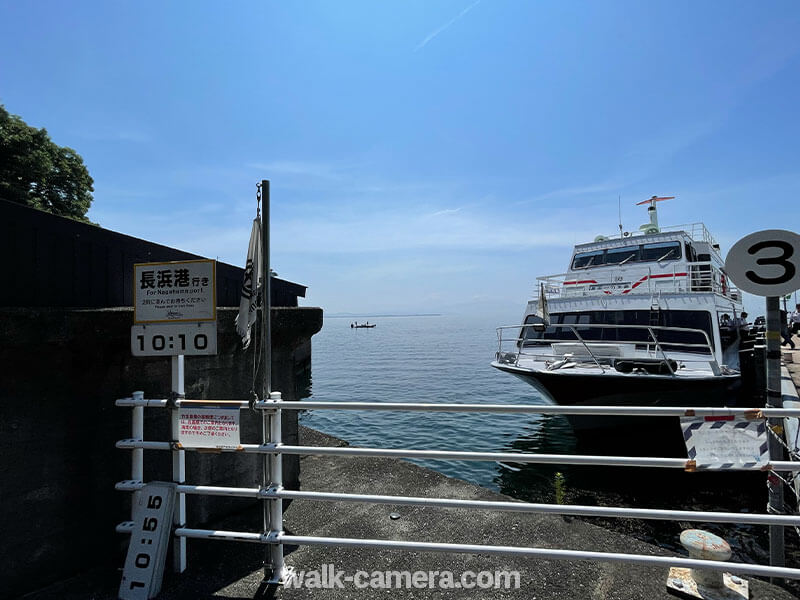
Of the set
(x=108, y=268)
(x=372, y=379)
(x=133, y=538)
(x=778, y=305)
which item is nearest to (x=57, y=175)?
(x=372, y=379)

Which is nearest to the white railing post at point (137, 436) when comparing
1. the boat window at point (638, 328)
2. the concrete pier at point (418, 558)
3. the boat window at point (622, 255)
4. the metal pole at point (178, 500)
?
the metal pole at point (178, 500)

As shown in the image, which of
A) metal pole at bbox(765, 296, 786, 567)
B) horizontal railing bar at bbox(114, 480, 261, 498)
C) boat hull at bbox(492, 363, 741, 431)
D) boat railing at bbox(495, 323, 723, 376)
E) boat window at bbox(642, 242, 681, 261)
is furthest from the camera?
boat window at bbox(642, 242, 681, 261)

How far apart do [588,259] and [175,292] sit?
53.3ft

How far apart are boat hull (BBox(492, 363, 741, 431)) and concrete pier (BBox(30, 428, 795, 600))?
6.29 metres

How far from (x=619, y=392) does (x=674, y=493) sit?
2309 millimetres

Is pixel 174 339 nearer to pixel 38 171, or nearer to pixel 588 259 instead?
pixel 588 259

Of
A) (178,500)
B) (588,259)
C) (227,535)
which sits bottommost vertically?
(227,535)

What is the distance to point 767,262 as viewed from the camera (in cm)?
346

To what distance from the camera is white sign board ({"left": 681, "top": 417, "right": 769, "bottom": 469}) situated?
2.51 metres

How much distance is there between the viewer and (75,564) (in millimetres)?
3295

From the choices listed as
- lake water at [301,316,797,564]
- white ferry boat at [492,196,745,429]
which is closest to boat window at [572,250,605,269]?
white ferry boat at [492,196,745,429]

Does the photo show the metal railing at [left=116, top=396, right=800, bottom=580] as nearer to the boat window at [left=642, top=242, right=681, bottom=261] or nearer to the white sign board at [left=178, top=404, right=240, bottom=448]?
the white sign board at [left=178, top=404, right=240, bottom=448]

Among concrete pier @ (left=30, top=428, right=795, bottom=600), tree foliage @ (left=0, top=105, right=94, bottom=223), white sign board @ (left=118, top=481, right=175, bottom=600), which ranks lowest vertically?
concrete pier @ (left=30, top=428, right=795, bottom=600)

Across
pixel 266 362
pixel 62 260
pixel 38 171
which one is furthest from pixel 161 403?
pixel 38 171
